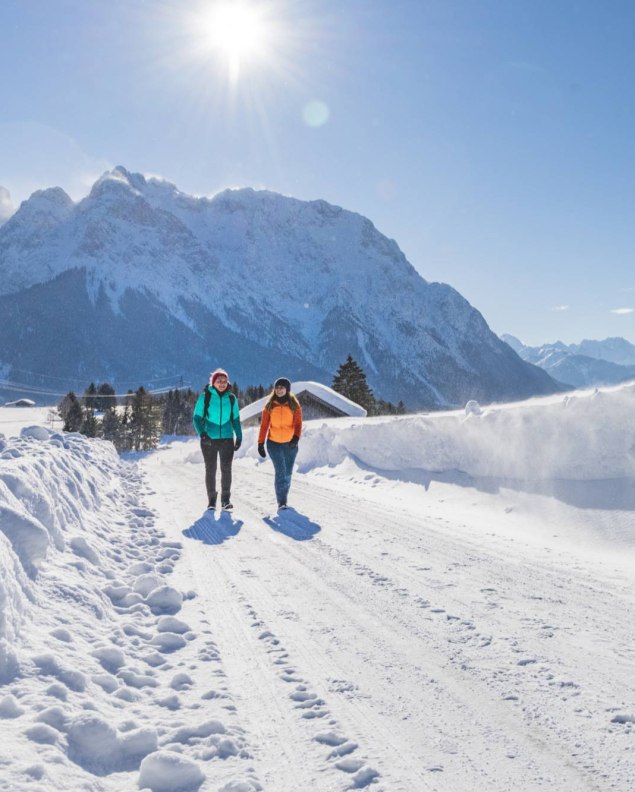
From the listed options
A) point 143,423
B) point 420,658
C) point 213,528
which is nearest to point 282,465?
point 213,528

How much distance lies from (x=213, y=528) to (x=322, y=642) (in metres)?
4.24

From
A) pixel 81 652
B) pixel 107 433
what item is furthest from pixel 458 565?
pixel 107 433

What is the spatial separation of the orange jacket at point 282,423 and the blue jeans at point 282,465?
0.42 feet

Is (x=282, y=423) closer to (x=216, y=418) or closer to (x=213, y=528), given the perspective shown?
(x=216, y=418)

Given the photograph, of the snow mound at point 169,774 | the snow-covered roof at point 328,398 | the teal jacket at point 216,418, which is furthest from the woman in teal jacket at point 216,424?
the snow-covered roof at point 328,398

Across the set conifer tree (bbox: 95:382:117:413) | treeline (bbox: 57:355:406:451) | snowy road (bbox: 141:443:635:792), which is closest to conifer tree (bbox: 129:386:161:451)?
treeline (bbox: 57:355:406:451)

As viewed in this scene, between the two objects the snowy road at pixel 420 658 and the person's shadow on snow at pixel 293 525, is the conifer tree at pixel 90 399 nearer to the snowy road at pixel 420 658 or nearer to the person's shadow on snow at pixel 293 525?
the person's shadow on snow at pixel 293 525

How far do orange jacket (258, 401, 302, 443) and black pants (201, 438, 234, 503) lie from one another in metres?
0.65

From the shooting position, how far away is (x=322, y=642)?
3701 millimetres

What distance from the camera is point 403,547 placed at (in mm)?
6375

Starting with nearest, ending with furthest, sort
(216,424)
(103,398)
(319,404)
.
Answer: (216,424), (319,404), (103,398)

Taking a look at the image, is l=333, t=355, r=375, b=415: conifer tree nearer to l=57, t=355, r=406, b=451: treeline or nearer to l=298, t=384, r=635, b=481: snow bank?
l=57, t=355, r=406, b=451: treeline

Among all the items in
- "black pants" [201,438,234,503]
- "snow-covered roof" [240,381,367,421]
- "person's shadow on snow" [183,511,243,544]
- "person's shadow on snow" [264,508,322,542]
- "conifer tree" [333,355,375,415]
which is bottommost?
"person's shadow on snow" [183,511,243,544]

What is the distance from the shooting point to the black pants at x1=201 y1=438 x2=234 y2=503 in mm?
9562
